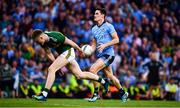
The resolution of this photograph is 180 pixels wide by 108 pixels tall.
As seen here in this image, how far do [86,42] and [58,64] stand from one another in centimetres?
1106

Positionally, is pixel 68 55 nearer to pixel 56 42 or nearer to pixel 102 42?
pixel 56 42

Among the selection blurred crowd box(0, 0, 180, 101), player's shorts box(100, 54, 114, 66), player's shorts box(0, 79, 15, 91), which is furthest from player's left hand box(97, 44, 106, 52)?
player's shorts box(0, 79, 15, 91)

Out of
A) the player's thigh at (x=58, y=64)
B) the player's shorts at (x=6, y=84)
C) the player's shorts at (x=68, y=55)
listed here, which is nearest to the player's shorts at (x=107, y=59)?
the player's shorts at (x=68, y=55)

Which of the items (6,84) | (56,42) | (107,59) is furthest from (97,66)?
(6,84)

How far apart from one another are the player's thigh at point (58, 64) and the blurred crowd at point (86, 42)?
787 cm

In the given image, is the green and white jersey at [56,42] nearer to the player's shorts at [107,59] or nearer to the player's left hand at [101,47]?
the player's left hand at [101,47]

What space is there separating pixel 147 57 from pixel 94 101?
10128mm

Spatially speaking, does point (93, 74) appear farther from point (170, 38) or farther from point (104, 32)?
point (170, 38)

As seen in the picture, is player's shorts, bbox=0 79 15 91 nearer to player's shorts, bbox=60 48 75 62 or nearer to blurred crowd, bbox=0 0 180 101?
blurred crowd, bbox=0 0 180 101

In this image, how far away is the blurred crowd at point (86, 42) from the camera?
25.1 metres

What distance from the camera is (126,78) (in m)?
26.4

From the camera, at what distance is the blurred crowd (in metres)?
25.1

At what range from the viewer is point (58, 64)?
16.8 metres

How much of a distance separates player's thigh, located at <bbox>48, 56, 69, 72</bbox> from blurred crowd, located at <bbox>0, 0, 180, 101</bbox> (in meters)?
7.87
